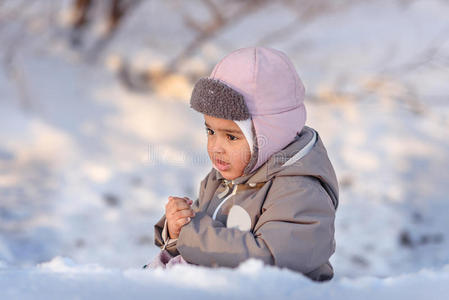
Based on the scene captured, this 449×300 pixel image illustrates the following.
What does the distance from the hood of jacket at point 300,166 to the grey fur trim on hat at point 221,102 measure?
0.15 metres

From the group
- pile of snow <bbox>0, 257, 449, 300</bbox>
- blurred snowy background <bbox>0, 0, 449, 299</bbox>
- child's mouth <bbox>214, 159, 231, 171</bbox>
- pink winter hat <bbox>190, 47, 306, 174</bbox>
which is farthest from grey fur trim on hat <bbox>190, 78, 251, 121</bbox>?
blurred snowy background <bbox>0, 0, 449, 299</bbox>

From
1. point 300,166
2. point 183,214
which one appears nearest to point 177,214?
point 183,214

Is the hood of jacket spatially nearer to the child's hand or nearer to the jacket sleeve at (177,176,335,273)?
the jacket sleeve at (177,176,335,273)

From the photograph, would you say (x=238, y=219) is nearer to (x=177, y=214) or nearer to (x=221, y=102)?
(x=177, y=214)

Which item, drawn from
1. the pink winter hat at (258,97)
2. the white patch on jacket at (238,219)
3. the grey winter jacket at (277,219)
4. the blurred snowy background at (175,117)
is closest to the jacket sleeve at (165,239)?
the grey winter jacket at (277,219)

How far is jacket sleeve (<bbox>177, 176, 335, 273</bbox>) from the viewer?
1405mm

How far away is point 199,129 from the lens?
4.41 meters

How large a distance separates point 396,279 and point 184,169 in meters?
2.75

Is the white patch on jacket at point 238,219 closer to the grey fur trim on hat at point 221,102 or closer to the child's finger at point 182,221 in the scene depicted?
the child's finger at point 182,221

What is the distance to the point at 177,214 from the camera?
60.2 inches

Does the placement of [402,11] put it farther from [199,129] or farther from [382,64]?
[199,129]

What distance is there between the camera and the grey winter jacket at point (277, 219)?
55.6 inches

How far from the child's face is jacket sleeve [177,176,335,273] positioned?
0.43ft

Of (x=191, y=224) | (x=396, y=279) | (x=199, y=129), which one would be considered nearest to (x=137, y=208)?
(x=199, y=129)
